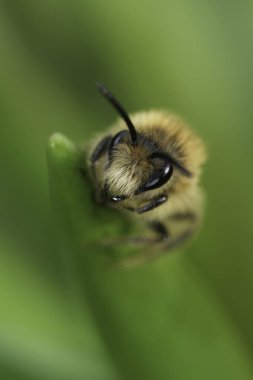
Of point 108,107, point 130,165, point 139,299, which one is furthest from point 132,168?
point 108,107

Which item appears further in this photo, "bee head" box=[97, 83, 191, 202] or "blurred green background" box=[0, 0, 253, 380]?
"blurred green background" box=[0, 0, 253, 380]

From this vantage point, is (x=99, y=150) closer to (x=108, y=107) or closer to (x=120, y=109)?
(x=120, y=109)

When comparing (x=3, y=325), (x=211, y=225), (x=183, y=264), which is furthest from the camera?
(x=211, y=225)

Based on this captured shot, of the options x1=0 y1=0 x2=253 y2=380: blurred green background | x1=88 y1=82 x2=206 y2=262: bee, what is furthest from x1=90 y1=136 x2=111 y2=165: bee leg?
x1=0 y1=0 x2=253 y2=380: blurred green background

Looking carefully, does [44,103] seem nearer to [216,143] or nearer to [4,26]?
[4,26]

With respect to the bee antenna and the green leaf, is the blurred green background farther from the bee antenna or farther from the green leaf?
the bee antenna

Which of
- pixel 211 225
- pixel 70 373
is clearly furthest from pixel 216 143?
pixel 70 373
